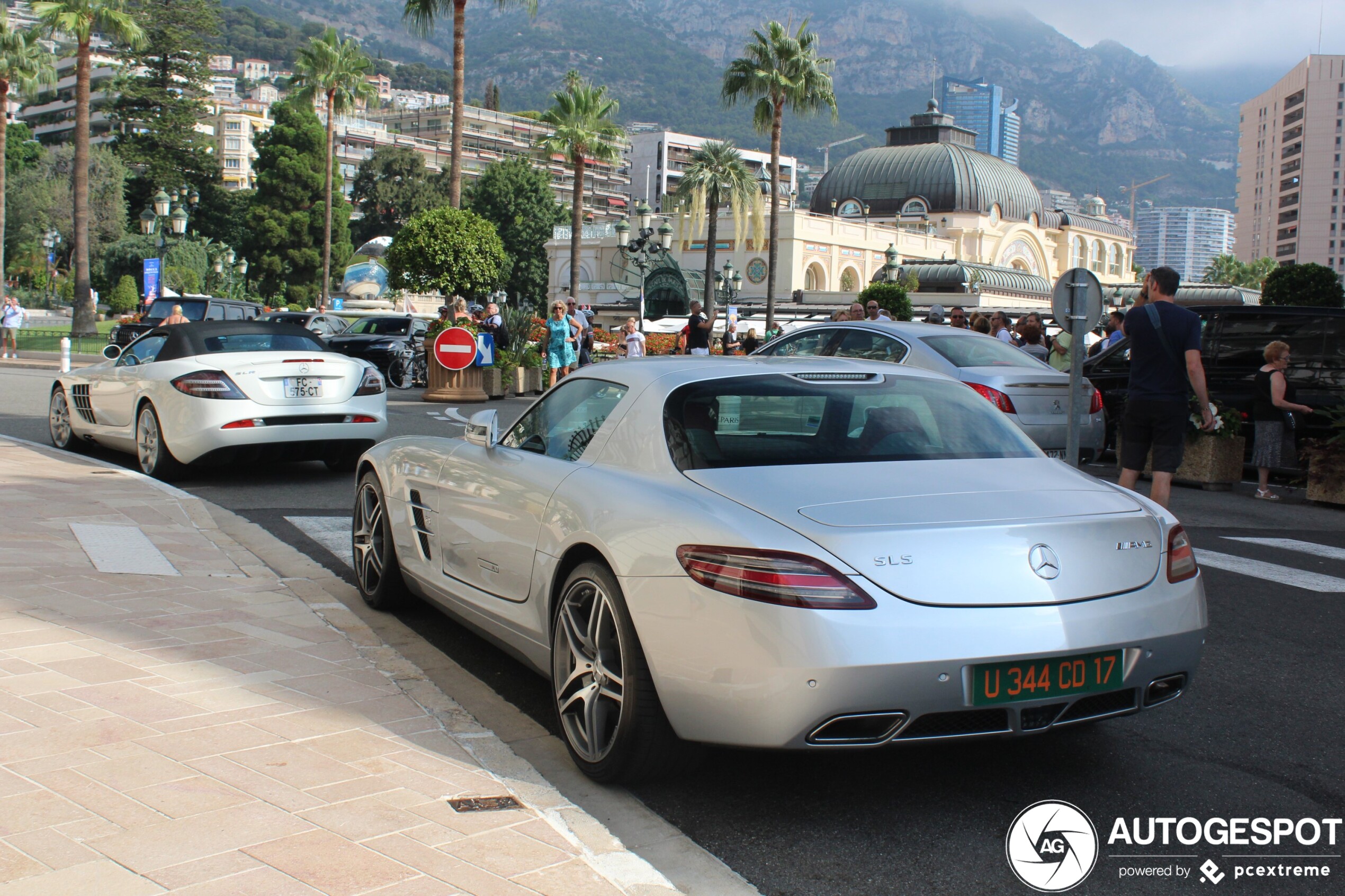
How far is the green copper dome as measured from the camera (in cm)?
10119

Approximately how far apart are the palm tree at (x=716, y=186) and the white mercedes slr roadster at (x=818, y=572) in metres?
54.9

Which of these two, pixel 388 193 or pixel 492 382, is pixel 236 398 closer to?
pixel 492 382

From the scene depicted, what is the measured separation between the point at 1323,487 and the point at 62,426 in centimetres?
1213

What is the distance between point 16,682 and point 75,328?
123 ft

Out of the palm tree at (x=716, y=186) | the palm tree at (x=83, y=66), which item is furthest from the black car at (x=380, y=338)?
the palm tree at (x=716, y=186)

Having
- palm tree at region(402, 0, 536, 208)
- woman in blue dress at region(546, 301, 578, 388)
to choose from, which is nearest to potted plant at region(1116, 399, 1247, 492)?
woman in blue dress at region(546, 301, 578, 388)

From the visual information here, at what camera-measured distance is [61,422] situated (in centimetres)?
1188

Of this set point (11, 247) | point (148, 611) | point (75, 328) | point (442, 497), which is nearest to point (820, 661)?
point (442, 497)

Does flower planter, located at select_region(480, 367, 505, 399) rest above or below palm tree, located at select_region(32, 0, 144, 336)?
below

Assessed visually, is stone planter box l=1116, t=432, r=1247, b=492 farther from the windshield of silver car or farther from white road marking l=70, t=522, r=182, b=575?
white road marking l=70, t=522, r=182, b=575

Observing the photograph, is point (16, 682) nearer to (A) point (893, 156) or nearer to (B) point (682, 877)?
(B) point (682, 877)

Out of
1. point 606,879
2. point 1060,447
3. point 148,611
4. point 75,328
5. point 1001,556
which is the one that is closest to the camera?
point 606,879

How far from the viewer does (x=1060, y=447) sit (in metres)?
10.8

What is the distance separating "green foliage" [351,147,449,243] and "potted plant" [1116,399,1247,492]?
95.6 m
